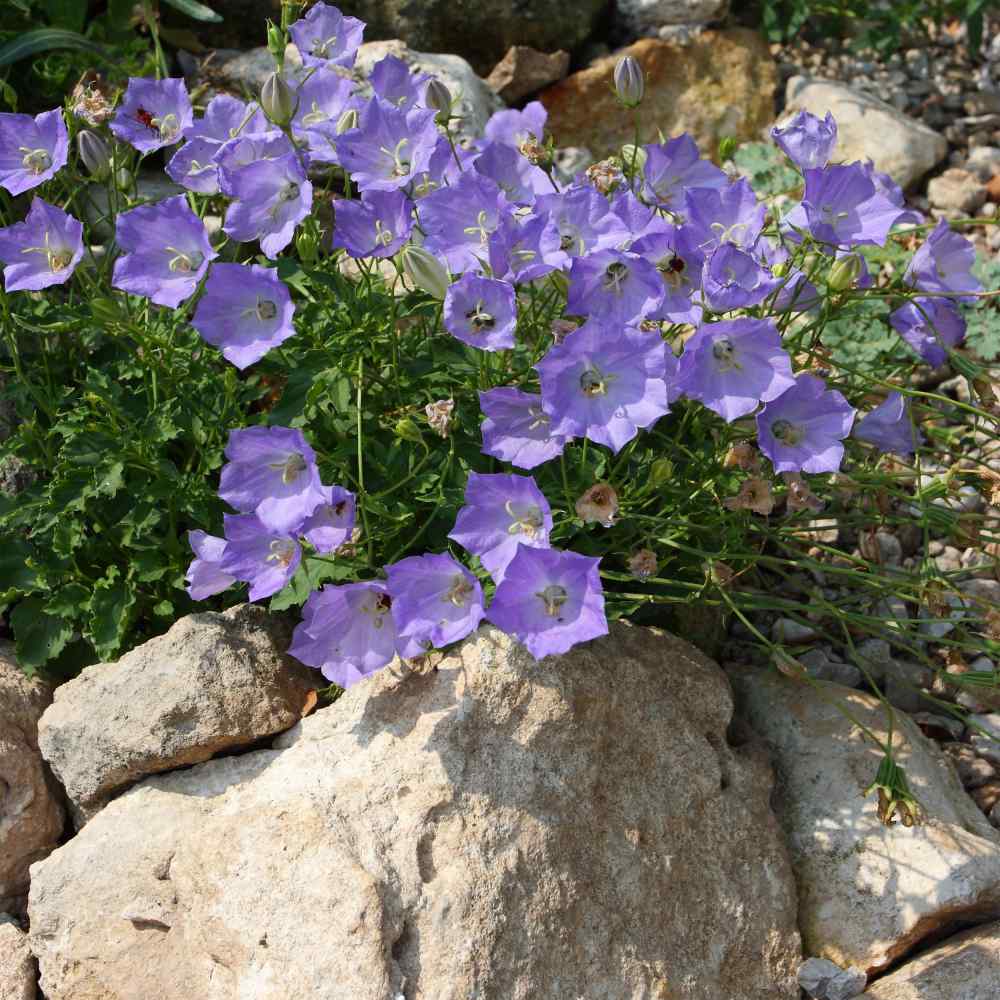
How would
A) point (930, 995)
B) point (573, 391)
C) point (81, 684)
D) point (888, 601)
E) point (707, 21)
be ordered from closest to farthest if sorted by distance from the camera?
point (573, 391)
point (930, 995)
point (81, 684)
point (888, 601)
point (707, 21)

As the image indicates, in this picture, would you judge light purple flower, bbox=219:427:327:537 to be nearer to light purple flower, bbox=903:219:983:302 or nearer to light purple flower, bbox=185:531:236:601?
light purple flower, bbox=185:531:236:601

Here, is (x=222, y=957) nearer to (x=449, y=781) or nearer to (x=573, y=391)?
(x=449, y=781)

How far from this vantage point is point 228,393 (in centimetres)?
282

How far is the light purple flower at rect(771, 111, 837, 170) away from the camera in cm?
276

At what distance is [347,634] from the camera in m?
2.51

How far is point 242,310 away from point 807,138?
1.30 metres

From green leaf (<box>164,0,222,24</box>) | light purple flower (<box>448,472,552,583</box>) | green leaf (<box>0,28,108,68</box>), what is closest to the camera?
light purple flower (<box>448,472,552,583</box>)

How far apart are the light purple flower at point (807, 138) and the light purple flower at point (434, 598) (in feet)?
4.01

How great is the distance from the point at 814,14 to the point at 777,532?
3.13 metres

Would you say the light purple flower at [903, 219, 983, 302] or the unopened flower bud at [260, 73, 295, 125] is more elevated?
the unopened flower bud at [260, 73, 295, 125]

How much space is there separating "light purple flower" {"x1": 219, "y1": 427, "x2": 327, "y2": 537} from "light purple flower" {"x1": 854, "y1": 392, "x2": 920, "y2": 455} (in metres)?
1.28

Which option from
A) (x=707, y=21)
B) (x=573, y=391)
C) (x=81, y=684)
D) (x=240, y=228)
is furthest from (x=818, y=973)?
(x=707, y=21)

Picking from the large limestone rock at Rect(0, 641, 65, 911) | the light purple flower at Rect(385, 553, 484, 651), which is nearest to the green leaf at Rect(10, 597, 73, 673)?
the large limestone rock at Rect(0, 641, 65, 911)

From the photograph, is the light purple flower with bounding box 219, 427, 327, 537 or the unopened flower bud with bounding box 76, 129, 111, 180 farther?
the unopened flower bud with bounding box 76, 129, 111, 180
